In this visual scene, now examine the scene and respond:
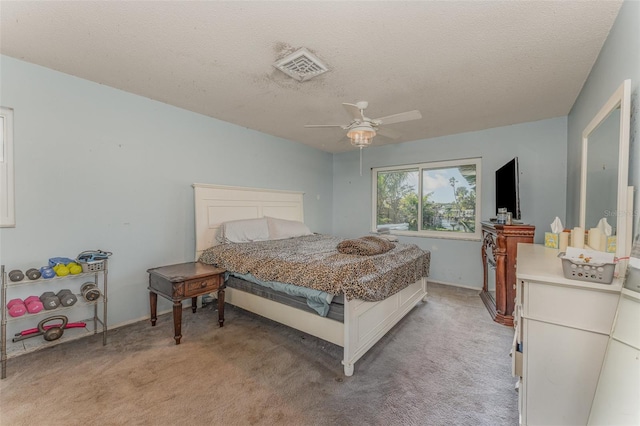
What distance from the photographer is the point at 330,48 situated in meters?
2.00

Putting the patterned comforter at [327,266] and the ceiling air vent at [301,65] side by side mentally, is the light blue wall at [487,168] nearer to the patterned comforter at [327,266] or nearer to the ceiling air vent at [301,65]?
the patterned comforter at [327,266]

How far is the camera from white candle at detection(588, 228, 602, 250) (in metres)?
1.71

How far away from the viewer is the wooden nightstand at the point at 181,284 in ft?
7.87

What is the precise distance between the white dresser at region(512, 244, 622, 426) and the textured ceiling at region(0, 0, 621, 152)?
1.65 m

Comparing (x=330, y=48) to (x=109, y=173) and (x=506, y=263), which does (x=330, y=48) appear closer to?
(x=109, y=173)

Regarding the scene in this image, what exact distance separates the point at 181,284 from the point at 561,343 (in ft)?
8.88

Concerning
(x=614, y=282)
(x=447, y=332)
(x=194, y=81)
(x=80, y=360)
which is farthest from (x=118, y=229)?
(x=614, y=282)

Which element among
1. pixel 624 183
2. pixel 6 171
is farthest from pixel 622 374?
pixel 6 171

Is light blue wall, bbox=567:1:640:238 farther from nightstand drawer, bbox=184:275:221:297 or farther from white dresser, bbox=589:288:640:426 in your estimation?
nightstand drawer, bbox=184:275:221:297

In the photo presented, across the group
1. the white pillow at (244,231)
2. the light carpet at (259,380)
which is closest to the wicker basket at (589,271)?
the light carpet at (259,380)

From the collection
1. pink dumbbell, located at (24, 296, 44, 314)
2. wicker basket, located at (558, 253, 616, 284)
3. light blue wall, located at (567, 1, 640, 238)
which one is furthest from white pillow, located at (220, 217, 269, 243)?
light blue wall, located at (567, 1, 640, 238)

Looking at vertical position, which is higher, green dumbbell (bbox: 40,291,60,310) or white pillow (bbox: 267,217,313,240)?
white pillow (bbox: 267,217,313,240)

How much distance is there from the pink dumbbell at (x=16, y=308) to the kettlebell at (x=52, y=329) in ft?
0.77

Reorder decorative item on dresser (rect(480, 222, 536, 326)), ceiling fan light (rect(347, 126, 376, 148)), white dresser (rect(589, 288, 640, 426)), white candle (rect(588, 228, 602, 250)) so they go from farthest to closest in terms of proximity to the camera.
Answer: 1. decorative item on dresser (rect(480, 222, 536, 326))
2. ceiling fan light (rect(347, 126, 376, 148))
3. white candle (rect(588, 228, 602, 250))
4. white dresser (rect(589, 288, 640, 426))
